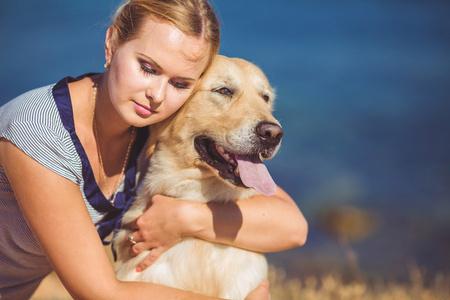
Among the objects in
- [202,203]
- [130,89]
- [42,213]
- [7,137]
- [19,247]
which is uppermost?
[130,89]

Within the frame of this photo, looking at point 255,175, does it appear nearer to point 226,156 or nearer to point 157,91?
point 226,156

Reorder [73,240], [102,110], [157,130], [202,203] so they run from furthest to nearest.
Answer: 1. [157,130]
2. [202,203]
3. [102,110]
4. [73,240]

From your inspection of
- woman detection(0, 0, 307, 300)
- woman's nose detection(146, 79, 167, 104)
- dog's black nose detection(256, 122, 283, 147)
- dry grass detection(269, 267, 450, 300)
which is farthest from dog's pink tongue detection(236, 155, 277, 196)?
dry grass detection(269, 267, 450, 300)

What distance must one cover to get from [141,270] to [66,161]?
81 centimetres

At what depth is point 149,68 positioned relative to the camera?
7.16 ft

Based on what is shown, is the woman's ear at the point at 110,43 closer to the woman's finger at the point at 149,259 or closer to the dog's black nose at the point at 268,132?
the dog's black nose at the point at 268,132

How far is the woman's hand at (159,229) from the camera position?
8.23 ft

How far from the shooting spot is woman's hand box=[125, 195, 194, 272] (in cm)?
251

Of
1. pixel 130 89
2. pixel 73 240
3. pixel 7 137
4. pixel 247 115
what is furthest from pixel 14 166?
pixel 247 115

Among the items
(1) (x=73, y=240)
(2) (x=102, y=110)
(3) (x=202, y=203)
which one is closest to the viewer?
(1) (x=73, y=240)

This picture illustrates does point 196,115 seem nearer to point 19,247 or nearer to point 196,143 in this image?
point 196,143

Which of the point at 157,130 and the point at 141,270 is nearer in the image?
the point at 141,270

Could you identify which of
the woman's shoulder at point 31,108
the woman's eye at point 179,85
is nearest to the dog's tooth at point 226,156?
the woman's eye at point 179,85

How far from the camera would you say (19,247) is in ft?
8.90
